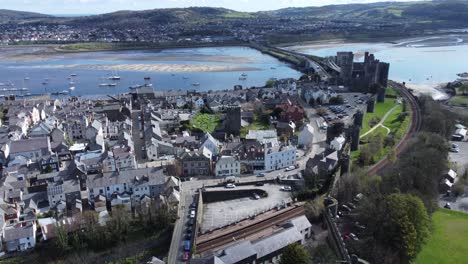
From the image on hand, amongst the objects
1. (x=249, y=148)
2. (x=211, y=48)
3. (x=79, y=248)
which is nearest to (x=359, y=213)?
(x=249, y=148)

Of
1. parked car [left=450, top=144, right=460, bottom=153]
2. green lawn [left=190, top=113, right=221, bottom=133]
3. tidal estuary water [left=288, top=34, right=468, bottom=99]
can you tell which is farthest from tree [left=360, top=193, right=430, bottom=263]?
tidal estuary water [left=288, top=34, right=468, bottom=99]

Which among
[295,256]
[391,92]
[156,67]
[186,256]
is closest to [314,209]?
[295,256]

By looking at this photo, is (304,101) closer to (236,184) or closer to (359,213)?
(236,184)

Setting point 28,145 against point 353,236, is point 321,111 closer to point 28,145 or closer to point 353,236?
point 353,236

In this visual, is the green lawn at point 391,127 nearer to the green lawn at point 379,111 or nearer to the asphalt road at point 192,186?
the green lawn at point 379,111

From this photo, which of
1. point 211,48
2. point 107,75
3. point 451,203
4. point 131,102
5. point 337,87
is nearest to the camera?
point 451,203

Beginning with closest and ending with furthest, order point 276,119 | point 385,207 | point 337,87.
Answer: point 385,207, point 276,119, point 337,87
